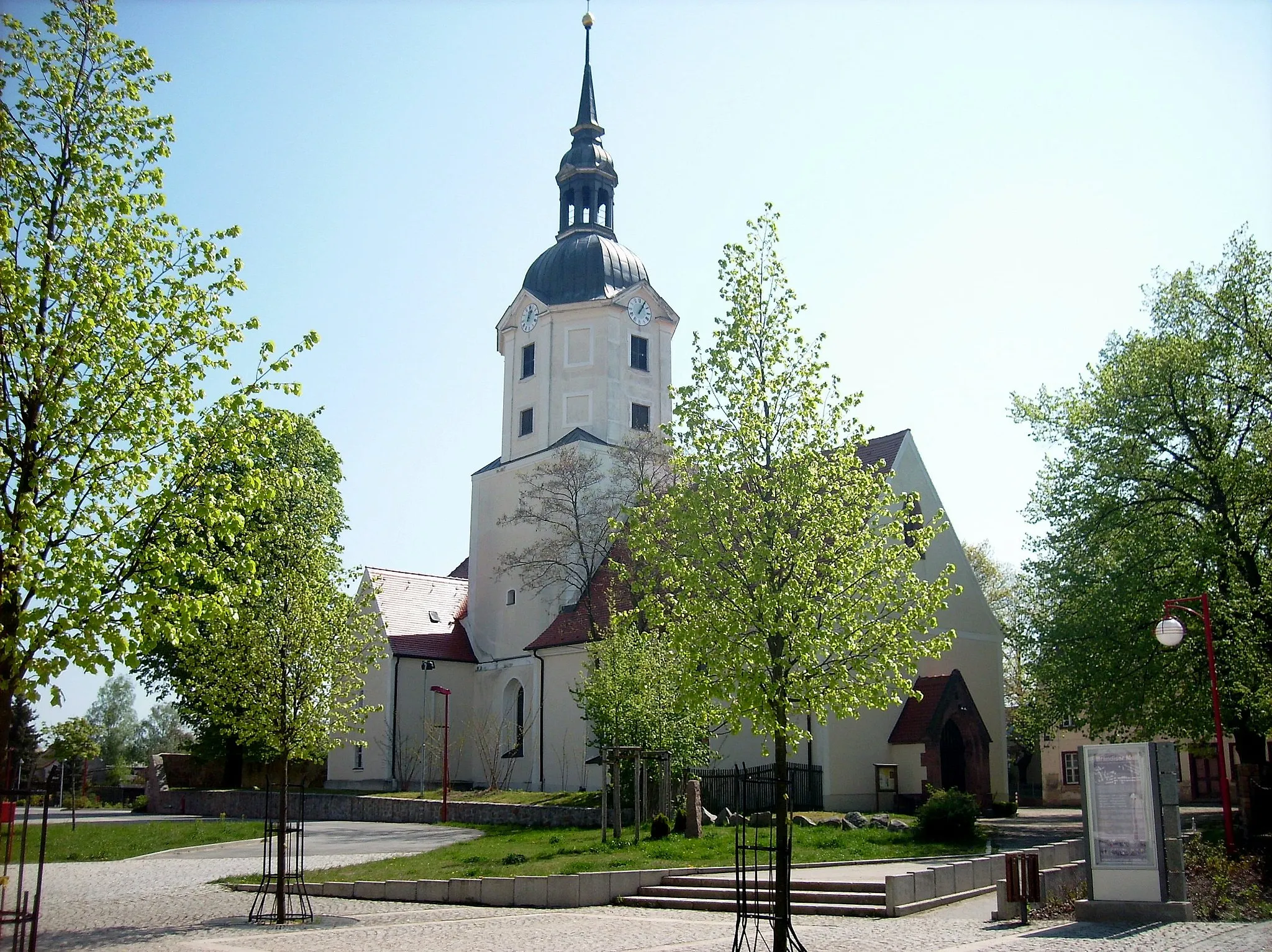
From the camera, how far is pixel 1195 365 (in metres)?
27.8

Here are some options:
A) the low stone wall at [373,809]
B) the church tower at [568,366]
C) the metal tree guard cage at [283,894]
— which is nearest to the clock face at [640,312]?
the church tower at [568,366]

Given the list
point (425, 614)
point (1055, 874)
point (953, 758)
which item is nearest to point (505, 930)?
point (1055, 874)

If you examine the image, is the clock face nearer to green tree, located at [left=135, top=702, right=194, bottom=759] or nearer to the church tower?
the church tower

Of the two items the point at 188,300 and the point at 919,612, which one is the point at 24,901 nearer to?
the point at 188,300

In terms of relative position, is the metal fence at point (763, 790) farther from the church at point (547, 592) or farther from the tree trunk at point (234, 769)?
the tree trunk at point (234, 769)

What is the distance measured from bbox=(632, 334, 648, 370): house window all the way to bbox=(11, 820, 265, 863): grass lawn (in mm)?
21995

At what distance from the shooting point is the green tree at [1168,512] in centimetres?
2700

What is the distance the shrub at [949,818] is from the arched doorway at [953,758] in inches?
431

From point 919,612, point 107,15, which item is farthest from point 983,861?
point 107,15

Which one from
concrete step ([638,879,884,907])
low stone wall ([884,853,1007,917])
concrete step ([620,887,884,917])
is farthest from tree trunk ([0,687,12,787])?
low stone wall ([884,853,1007,917])

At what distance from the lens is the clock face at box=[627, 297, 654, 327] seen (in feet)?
148

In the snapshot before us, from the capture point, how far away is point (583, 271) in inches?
1793

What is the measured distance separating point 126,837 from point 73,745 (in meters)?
35.9

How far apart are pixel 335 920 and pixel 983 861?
10.0 meters
